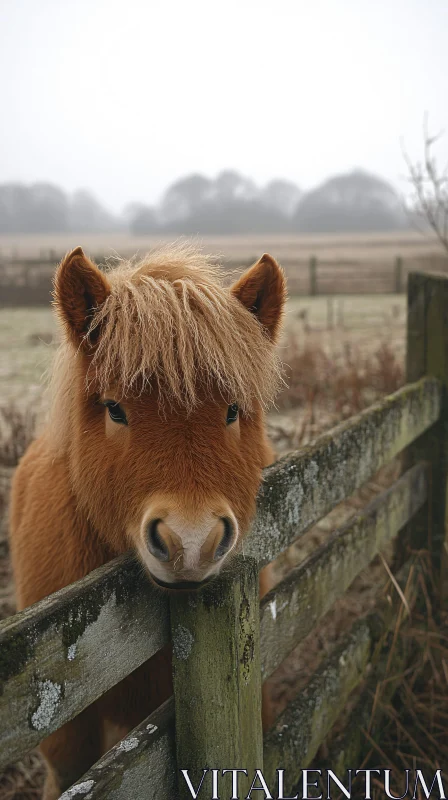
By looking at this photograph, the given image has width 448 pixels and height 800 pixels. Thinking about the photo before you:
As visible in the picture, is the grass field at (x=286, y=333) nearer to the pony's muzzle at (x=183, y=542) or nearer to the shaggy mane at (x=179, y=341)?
the shaggy mane at (x=179, y=341)

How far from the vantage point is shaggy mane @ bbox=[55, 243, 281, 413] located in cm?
154

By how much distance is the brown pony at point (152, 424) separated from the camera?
54.1 inches

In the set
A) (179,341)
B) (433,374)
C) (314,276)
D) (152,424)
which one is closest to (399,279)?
(314,276)

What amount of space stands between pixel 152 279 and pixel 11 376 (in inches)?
330

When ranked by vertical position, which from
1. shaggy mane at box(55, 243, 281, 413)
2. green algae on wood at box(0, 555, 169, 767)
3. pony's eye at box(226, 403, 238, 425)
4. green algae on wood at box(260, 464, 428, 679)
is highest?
shaggy mane at box(55, 243, 281, 413)

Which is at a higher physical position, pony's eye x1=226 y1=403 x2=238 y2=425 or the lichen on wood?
pony's eye x1=226 y1=403 x2=238 y2=425

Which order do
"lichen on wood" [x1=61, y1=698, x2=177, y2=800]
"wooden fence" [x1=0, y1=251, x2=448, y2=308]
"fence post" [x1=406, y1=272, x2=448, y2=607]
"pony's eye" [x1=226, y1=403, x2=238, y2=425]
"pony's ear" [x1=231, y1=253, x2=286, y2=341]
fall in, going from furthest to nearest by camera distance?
"wooden fence" [x1=0, y1=251, x2=448, y2=308], "fence post" [x1=406, y1=272, x2=448, y2=607], "pony's ear" [x1=231, y1=253, x2=286, y2=341], "pony's eye" [x1=226, y1=403, x2=238, y2=425], "lichen on wood" [x1=61, y1=698, x2=177, y2=800]

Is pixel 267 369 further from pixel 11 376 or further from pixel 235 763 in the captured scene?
pixel 11 376

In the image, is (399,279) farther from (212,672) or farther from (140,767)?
(140,767)

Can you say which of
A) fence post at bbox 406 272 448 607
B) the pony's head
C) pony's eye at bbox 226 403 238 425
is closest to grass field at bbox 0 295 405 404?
fence post at bbox 406 272 448 607

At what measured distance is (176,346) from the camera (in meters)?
1.59

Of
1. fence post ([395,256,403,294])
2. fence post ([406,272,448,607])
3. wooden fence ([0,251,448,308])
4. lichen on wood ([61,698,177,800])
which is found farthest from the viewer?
fence post ([395,256,403,294])

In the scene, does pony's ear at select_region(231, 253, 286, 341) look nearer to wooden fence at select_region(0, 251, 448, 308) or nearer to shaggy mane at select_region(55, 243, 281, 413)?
shaggy mane at select_region(55, 243, 281, 413)

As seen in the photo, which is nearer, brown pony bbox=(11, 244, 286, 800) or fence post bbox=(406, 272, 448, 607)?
brown pony bbox=(11, 244, 286, 800)
